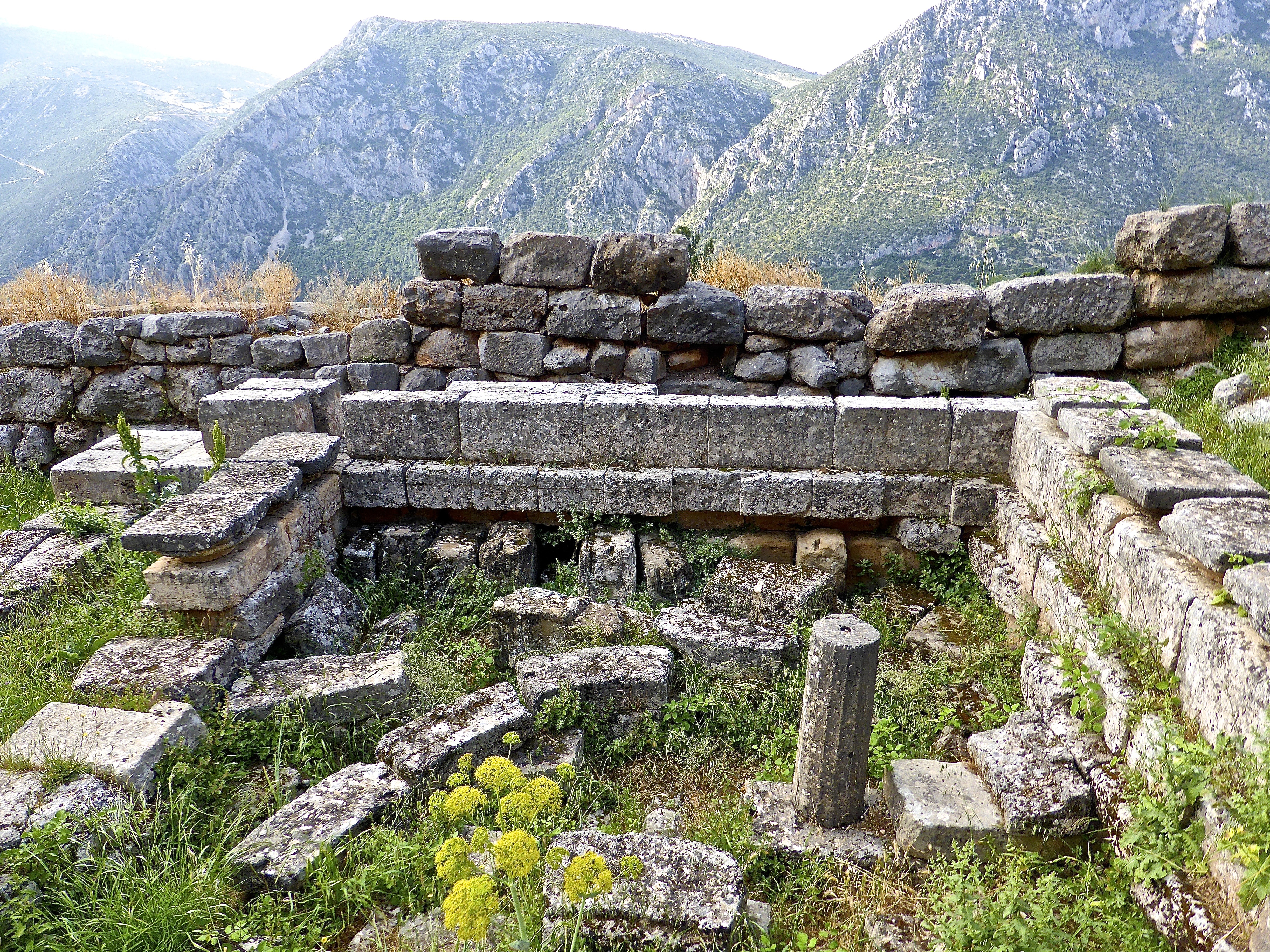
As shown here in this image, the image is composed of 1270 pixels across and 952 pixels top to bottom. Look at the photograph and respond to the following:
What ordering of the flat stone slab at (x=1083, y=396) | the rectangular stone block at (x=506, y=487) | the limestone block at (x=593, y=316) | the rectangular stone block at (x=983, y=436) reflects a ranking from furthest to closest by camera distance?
the limestone block at (x=593, y=316) < the rectangular stone block at (x=506, y=487) < the rectangular stone block at (x=983, y=436) < the flat stone slab at (x=1083, y=396)

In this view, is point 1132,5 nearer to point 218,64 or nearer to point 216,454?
point 216,454

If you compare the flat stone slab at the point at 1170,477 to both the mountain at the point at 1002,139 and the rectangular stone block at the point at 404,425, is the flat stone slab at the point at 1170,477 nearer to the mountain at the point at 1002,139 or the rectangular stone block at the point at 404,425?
the rectangular stone block at the point at 404,425

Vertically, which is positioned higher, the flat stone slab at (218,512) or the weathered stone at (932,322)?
the weathered stone at (932,322)

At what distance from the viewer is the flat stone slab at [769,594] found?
15.6ft

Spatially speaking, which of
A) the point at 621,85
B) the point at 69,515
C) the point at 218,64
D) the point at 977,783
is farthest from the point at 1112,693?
the point at 218,64

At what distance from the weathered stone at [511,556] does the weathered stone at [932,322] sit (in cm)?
456

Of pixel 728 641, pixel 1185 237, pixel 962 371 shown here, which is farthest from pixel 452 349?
pixel 1185 237

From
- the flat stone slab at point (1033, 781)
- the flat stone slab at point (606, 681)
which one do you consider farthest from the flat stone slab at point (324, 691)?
the flat stone slab at point (1033, 781)

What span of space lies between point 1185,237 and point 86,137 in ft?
227

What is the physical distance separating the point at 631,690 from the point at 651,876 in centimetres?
131

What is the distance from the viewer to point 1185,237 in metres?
7.17

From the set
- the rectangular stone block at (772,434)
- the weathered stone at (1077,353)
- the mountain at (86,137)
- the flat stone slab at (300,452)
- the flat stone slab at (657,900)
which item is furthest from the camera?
the mountain at (86,137)

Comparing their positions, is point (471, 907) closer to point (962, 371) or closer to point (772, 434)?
point (772, 434)

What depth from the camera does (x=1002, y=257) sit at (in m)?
24.2
